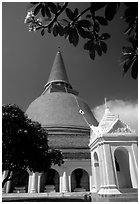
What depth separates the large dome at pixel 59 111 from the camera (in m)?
21.5

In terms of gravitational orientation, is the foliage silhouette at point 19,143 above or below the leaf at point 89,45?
below

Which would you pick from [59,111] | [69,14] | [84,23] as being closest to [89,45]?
[84,23]

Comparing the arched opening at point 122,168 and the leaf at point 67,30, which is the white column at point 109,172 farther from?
the leaf at point 67,30

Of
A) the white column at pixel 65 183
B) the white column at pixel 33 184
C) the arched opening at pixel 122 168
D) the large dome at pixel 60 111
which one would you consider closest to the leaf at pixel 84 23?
the arched opening at pixel 122 168

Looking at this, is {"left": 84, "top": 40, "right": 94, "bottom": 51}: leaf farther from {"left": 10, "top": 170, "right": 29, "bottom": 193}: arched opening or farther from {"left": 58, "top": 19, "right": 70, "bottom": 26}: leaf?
{"left": 10, "top": 170, "right": 29, "bottom": 193}: arched opening

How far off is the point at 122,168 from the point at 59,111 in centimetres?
1182

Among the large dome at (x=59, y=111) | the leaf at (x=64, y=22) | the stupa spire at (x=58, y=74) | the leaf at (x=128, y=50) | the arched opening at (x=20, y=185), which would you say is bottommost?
the arched opening at (x=20, y=185)

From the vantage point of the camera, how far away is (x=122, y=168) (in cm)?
1325

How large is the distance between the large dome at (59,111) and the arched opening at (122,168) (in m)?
8.17

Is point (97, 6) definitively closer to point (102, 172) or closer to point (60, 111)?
point (102, 172)

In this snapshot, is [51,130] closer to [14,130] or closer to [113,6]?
[14,130]

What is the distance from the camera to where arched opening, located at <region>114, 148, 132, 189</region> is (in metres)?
12.8

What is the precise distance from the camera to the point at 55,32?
2.04 m

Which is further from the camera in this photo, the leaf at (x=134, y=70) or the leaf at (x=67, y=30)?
the leaf at (x=67, y=30)
